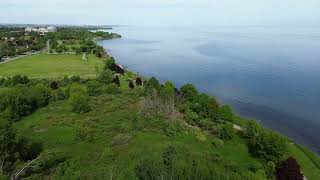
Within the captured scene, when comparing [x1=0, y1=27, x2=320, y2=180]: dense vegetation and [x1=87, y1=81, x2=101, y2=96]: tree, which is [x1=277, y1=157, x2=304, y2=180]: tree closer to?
[x1=0, y1=27, x2=320, y2=180]: dense vegetation

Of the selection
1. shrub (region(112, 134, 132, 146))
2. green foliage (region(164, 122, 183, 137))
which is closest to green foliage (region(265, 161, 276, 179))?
green foliage (region(164, 122, 183, 137))

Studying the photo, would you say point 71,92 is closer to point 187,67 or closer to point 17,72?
point 17,72

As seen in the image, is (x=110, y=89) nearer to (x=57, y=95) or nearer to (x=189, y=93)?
(x=57, y=95)

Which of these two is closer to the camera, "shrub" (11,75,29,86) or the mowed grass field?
"shrub" (11,75,29,86)

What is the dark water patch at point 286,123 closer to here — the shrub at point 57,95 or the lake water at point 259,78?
the lake water at point 259,78

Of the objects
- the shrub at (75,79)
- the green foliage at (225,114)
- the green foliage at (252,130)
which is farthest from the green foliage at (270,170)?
the shrub at (75,79)

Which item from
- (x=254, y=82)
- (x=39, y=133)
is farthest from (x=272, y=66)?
(x=39, y=133)
